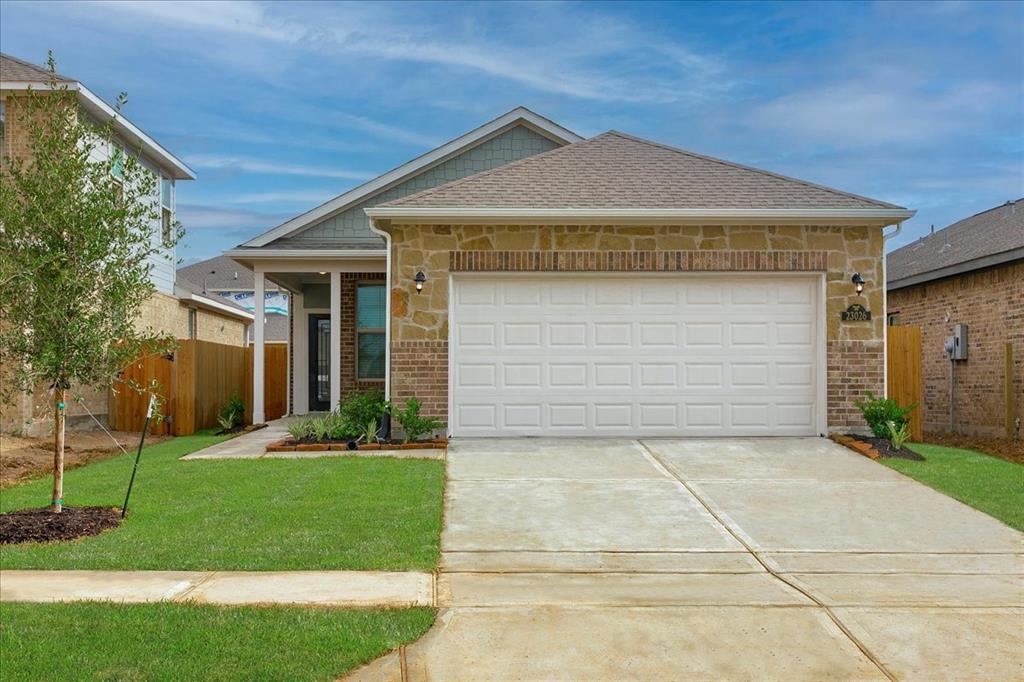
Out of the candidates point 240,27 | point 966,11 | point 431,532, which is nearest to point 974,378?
point 966,11

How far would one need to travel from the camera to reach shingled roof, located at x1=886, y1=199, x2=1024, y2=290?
634 inches

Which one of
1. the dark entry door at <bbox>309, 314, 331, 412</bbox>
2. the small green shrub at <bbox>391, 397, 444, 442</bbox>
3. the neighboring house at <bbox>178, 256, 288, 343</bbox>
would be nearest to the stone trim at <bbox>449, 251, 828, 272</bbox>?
the small green shrub at <bbox>391, 397, 444, 442</bbox>

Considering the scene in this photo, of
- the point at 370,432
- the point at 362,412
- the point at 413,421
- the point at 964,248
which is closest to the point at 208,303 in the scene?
the point at 362,412

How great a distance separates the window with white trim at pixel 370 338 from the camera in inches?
714

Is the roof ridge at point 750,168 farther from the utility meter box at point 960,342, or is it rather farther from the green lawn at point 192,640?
the green lawn at point 192,640

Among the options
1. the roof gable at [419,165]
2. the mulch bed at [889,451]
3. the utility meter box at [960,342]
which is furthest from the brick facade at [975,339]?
the roof gable at [419,165]

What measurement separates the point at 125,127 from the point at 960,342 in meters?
17.9

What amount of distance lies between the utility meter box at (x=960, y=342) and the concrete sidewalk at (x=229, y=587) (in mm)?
14467

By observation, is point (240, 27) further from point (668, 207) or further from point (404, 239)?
point (668, 207)

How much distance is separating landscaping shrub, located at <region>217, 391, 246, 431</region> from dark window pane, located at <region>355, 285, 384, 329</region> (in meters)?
2.88

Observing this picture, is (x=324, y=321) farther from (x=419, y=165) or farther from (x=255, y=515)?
(x=255, y=515)

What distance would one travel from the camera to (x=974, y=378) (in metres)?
17.1

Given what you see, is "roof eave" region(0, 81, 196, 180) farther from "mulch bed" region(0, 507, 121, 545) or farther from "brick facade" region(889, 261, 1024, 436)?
"brick facade" region(889, 261, 1024, 436)

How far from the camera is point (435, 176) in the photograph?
1848cm
